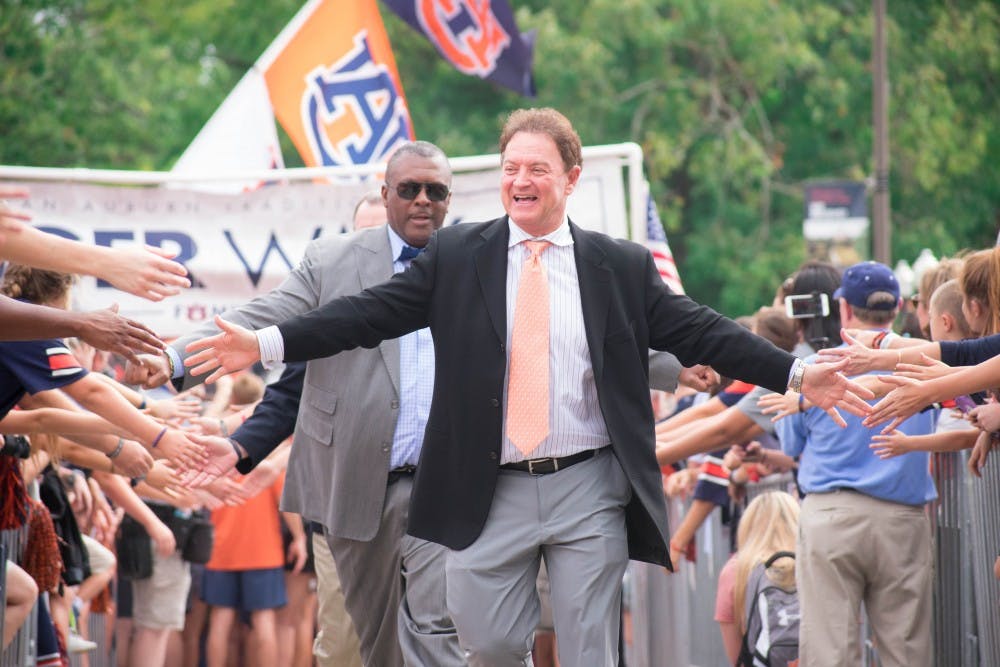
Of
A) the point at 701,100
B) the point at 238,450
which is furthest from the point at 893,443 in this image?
the point at 701,100

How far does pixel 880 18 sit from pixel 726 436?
542 inches

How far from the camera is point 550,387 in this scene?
5.35 meters

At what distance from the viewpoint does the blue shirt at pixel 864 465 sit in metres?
7.37

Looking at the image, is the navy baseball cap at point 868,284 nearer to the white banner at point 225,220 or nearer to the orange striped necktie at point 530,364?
the orange striped necktie at point 530,364

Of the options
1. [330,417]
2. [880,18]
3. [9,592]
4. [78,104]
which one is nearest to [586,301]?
[330,417]

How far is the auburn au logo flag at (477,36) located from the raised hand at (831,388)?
8097 millimetres

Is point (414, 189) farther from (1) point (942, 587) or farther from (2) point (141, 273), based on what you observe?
(1) point (942, 587)

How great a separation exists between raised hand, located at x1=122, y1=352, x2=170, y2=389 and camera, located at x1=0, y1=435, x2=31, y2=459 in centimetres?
182

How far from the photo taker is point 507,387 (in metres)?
5.37

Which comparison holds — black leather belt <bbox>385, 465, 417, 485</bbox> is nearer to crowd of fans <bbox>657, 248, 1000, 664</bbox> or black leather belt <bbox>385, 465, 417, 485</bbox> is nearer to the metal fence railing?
crowd of fans <bbox>657, 248, 1000, 664</bbox>

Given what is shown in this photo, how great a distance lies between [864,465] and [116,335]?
3.78 meters

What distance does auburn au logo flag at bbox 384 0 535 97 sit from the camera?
43.4 feet

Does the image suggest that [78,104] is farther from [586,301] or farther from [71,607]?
[586,301]

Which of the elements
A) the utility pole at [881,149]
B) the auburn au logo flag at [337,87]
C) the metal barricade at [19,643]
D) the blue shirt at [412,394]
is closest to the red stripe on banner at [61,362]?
the metal barricade at [19,643]
